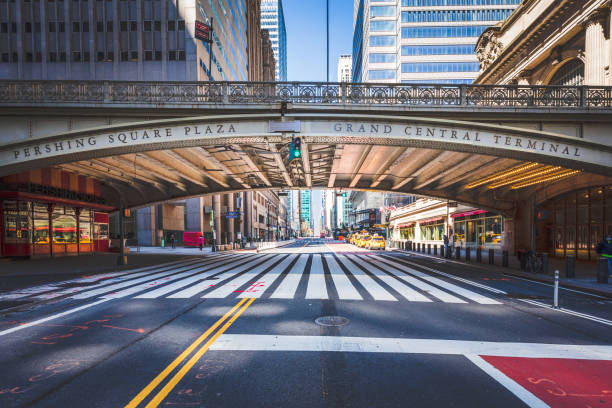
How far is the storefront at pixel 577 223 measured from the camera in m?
18.3

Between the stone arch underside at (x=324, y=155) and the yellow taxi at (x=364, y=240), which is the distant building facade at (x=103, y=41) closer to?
the stone arch underside at (x=324, y=155)

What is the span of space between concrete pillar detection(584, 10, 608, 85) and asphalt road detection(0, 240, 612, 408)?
46.8 ft

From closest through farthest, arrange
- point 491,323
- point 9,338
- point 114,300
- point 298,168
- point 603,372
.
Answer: point 603,372, point 9,338, point 491,323, point 114,300, point 298,168

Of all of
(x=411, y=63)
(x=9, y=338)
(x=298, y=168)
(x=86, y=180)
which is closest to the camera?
(x=9, y=338)

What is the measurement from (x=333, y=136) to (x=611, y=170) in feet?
38.1

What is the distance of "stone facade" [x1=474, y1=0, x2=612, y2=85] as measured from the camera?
1591 cm

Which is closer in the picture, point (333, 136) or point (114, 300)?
point (114, 300)

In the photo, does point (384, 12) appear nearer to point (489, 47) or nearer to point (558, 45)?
point (489, 47)

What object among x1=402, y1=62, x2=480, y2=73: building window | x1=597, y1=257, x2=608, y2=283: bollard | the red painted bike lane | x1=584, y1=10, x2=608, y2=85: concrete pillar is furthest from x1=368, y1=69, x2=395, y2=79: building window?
the red painted bike lane

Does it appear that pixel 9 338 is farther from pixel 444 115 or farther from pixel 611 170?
pixel 611 170

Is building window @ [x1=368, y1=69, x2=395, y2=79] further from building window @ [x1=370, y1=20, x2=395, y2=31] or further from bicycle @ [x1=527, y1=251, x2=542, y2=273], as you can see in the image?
bicycle @ [x1=527, y1=251, x2=542, y2=273]

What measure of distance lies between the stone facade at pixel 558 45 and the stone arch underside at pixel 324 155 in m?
6.32

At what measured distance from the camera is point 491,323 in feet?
20.3

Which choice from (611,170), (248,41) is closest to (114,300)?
(611,170)
